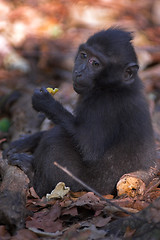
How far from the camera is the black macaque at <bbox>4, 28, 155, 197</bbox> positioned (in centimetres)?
416

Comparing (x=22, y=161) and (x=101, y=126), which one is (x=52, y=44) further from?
(x=101, y=126)

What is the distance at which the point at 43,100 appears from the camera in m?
4.56

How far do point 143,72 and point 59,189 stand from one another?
4.97m

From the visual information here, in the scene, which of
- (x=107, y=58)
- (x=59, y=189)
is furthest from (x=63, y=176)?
(x=107, y=58)

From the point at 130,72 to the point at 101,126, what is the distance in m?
0.80

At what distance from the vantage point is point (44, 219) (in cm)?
371

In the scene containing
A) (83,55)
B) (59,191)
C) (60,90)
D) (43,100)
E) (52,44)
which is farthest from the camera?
(52,44)

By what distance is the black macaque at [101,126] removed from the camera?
164 inches

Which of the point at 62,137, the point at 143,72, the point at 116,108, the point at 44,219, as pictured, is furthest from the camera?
the point at 143,72

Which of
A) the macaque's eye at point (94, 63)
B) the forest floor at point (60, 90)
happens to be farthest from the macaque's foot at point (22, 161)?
the macaque's eye at point (94, 63)

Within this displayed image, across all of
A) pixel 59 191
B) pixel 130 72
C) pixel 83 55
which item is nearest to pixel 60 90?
→ pixel 83 55

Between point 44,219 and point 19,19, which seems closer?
point 44,219

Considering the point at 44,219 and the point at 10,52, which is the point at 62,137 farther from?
the point at 10,52

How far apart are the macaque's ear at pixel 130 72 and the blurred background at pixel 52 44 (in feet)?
6.75
